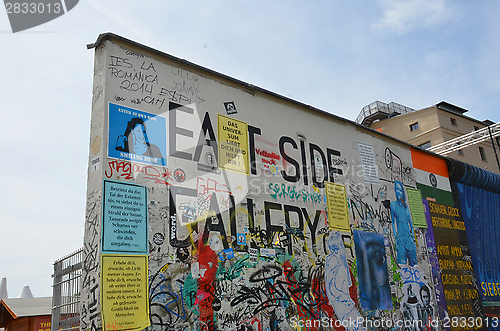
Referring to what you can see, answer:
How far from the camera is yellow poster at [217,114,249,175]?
4923mm

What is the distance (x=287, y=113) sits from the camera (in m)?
5.96

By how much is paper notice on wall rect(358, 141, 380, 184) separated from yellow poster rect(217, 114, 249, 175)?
8.40ft

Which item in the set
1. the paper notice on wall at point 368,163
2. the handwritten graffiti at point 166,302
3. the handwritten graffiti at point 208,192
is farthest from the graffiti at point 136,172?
the paper notice on wall at point 368,163

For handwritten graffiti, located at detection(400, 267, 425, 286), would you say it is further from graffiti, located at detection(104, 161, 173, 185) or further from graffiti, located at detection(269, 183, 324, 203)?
graffiti, located at detection(104, 161, 173, 185)

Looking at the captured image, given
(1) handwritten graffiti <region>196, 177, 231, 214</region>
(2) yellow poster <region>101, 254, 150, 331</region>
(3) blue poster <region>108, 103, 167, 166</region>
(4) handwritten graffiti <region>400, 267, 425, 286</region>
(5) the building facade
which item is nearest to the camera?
(2) yellow poster <region>101, 254, 150, 331</region>

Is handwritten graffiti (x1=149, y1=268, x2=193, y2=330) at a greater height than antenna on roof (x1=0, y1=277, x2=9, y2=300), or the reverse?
antenna on roof (x1=0, y1=277, x2=9, y2=300)

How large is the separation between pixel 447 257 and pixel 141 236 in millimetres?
6096

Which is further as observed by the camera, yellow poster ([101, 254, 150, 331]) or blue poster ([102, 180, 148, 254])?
blue poster ([102, 180, 148, 254])

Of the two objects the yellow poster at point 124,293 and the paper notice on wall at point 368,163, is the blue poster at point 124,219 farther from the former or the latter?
the paper notice on wall at point 368,163

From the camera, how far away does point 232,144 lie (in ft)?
16.6

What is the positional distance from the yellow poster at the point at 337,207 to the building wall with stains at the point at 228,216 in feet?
0.12

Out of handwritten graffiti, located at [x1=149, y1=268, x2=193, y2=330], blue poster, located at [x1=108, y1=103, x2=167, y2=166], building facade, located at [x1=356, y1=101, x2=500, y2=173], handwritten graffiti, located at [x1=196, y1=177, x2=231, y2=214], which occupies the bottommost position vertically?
handwritten graffiti, located at [x1=149, y1=268, x2=193, y2=330]

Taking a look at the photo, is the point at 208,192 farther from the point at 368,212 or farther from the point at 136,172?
the point at 368,212

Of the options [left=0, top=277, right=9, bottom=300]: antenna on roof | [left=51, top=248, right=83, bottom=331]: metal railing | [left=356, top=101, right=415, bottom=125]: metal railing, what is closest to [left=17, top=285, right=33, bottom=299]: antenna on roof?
[left=0, top=277, right=9, bottom=300]: antenna on roof
